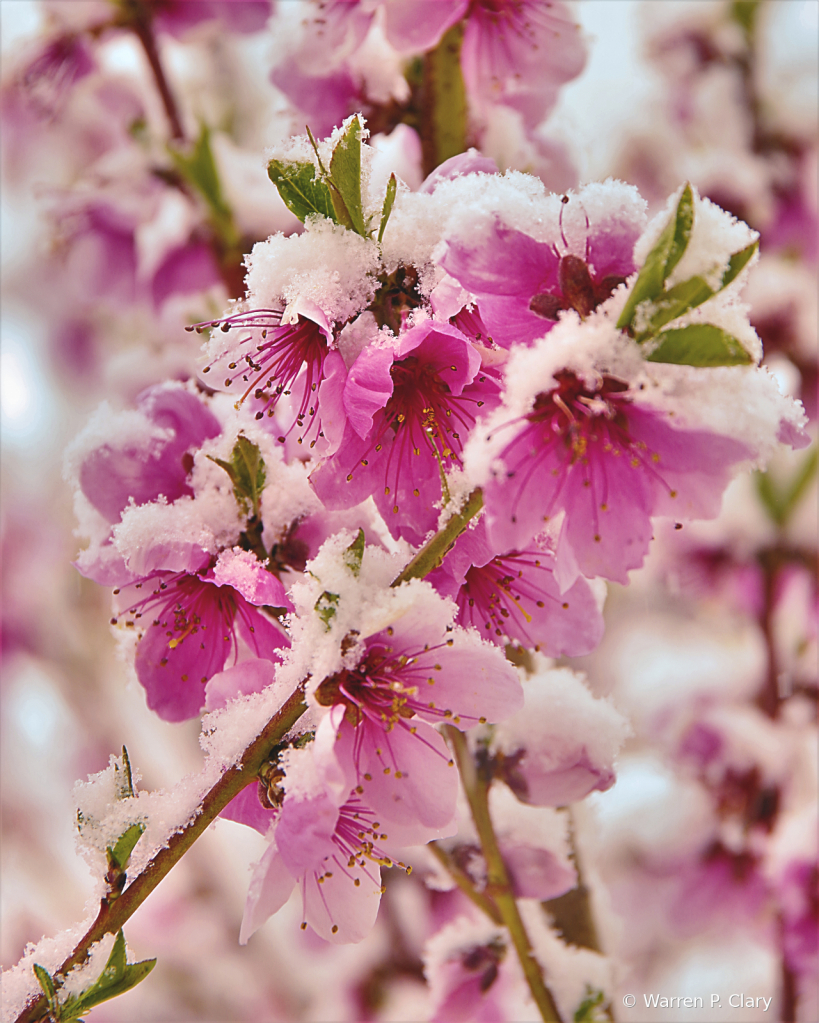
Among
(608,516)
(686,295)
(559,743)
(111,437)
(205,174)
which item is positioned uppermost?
(205,174)

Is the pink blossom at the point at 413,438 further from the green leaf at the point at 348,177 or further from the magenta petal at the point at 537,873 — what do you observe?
the magenta petal at the point at 537,873

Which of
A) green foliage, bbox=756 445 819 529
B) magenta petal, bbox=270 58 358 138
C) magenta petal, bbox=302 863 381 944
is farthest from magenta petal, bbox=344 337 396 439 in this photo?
green foliage, bbox=756 445 819 529

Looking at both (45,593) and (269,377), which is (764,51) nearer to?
(269,377)

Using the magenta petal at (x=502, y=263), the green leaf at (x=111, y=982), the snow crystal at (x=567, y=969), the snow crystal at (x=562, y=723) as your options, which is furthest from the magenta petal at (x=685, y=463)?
the snow crystal at (x=567, y=969)

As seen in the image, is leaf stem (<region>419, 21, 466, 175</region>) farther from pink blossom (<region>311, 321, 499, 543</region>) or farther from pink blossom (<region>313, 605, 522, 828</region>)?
pink blossom (<region>313, 605, 522, 828</region>)

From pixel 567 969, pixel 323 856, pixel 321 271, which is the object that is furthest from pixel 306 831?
pixel 567 969

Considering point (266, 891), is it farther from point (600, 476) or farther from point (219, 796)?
point (600, 476)

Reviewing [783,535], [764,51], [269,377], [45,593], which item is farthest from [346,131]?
[45,593]
